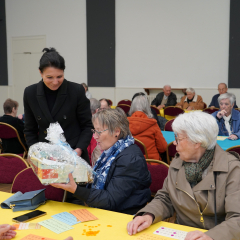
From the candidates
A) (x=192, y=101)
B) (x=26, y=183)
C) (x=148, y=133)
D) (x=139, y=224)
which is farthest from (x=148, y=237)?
(x=192, y=101)

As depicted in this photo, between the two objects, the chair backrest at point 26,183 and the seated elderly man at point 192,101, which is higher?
the seated elderly man at point 192,101

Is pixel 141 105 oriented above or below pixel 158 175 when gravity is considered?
above

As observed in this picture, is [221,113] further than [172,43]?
No

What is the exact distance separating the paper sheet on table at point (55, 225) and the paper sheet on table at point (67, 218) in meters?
0.02

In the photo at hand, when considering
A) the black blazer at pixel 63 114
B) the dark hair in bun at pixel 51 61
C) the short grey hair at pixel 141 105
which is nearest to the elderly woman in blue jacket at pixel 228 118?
the short grey hair at pixel 141 105

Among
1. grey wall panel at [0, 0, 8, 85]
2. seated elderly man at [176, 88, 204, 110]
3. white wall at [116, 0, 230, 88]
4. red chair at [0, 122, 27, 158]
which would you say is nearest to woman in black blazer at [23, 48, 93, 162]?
red chair at [0, 122, 27, 158]

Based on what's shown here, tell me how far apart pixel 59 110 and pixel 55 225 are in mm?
1030

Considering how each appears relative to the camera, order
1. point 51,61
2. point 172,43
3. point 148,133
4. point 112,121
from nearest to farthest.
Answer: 1. point 112,121
2. point 51,61
3. point 148,133
4. point 172,43

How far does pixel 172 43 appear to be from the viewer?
1009cm

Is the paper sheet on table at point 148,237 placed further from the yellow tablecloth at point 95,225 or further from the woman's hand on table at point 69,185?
the woman's hand on table at point 69,185

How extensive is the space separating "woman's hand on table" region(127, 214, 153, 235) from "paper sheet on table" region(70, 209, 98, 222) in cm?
23

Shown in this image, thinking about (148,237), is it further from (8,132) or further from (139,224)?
(8,132)

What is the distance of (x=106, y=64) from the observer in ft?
36.2

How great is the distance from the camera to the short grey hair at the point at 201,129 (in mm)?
1621
